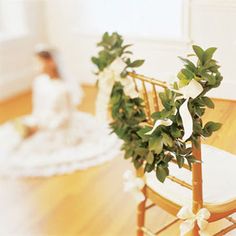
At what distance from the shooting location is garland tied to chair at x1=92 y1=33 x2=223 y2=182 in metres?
0.90

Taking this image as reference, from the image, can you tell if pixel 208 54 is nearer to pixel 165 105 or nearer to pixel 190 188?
pixel 165 105

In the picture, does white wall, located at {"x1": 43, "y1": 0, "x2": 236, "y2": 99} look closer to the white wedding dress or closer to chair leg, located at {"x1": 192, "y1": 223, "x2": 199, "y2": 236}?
chair leg, located at {"x1": 192, "y1": 223, "x2": 199, "y2": 236}

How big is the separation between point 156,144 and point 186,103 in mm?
138

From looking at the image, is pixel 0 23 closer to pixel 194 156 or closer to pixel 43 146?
pixel 43 146

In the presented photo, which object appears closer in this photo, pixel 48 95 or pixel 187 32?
pixel 187 32

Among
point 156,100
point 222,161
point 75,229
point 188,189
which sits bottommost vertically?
point 75,229

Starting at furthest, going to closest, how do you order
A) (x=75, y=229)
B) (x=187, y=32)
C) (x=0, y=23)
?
(x=0, y=23), (x=75, y=229), (x=187, y=32)

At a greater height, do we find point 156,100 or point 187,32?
point 187,32

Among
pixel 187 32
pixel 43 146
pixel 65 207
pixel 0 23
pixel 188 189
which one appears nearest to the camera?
pixel 187 32

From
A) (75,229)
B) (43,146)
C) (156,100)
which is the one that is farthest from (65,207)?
(156,100)

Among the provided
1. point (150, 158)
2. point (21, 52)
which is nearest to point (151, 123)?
point (150, 158)

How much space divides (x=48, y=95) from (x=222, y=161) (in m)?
1.82

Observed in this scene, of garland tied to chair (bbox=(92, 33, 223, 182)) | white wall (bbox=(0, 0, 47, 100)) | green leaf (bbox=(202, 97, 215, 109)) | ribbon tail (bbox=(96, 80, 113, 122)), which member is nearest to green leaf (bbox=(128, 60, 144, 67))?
garland tied to chair (bbox=(92, 33, 223, 182))

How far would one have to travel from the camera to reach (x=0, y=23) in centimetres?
376
